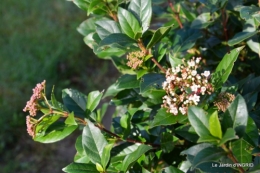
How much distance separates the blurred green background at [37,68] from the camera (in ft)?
10.6

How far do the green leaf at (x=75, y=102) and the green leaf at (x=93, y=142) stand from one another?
182mm

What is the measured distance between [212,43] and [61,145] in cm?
220

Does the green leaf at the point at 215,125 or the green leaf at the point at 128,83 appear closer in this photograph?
the green leaf at the point at 215,125

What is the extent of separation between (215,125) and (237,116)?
59 mm

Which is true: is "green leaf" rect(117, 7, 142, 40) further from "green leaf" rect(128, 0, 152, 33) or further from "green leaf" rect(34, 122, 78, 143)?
"green leaf" rect(34, 122, 78, 143)

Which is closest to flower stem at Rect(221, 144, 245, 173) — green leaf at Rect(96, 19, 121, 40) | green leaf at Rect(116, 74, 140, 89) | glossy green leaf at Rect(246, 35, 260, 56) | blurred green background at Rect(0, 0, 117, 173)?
green leaf at Rect(116, 74, 140, 89)

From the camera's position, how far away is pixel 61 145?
3.36 m

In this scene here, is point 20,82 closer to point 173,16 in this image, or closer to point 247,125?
point 173,16

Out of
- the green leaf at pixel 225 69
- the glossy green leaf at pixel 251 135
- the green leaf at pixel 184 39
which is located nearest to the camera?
the glossy green leaf at pixel 251 135

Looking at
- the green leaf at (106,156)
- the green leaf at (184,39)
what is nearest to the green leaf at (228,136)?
the green leaf at (106,156)

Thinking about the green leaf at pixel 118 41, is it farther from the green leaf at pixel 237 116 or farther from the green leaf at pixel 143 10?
the green leaf at pixel 237 116

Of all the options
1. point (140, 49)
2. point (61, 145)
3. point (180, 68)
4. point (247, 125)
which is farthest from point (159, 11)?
point (61, 145)

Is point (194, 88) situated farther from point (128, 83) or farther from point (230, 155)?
point (128, 83)

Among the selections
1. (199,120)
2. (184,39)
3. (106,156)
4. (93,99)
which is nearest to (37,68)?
(184,39)
